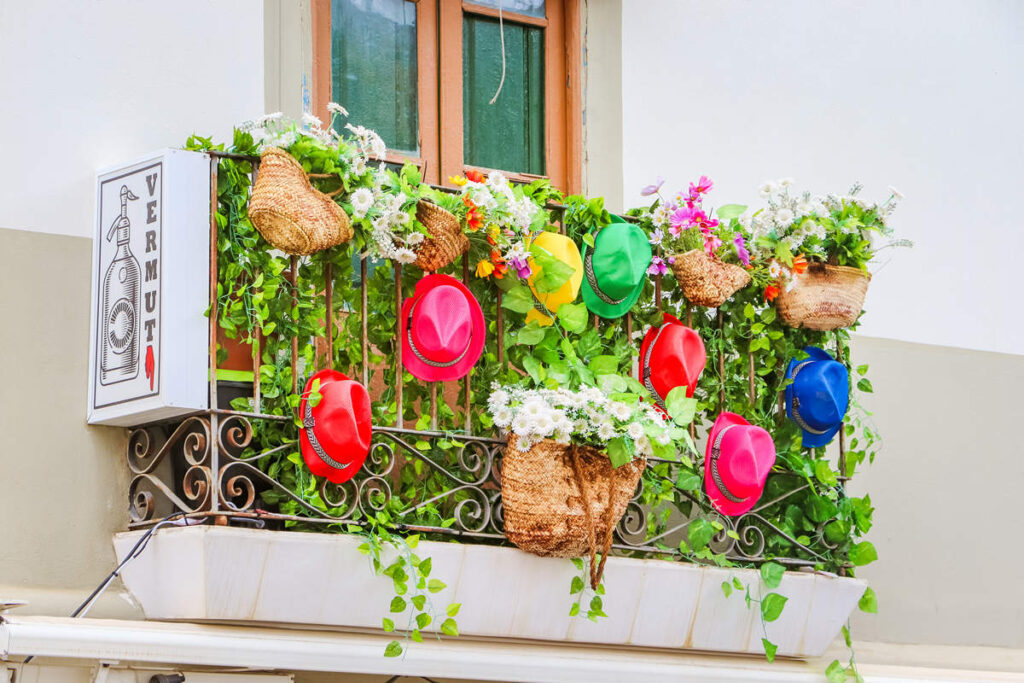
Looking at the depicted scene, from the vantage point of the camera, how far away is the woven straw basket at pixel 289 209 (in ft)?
16.0

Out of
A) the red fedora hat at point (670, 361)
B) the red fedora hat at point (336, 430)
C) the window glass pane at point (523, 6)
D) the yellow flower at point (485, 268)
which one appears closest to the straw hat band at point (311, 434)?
the red fedora hat at point (336, 430)

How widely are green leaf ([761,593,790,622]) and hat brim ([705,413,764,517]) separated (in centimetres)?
31

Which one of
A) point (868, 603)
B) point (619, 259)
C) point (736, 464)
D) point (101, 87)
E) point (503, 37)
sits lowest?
point (868, 603)

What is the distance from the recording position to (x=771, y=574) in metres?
5.75

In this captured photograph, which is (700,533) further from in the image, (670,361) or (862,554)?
(862,554)

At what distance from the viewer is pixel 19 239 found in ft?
16.7

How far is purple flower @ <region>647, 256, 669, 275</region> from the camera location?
5680mm

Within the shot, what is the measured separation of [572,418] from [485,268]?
22.3 inches

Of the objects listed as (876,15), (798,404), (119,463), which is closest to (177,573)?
(119,463)

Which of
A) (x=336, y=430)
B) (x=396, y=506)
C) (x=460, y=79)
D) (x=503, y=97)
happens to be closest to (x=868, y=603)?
(x=396, y=506)

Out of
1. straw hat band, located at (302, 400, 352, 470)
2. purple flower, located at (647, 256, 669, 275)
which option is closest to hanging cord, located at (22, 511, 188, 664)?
straw hat band, located at (302, 400, 352, 470)

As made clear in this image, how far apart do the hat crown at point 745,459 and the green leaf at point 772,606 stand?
0.37 meters

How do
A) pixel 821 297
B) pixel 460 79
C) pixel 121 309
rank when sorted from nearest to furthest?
1. pixel 121 309
2. pixel 821 297
3. pixel 460 79

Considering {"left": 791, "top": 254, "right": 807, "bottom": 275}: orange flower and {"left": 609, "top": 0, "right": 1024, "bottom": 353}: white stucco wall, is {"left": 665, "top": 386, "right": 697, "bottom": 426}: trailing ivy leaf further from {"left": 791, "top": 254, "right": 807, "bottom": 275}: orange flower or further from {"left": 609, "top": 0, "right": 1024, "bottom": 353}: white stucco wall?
A: {"left": 609, "top": 0, "right": 1024, "bottom": 353}: white stucco wall
